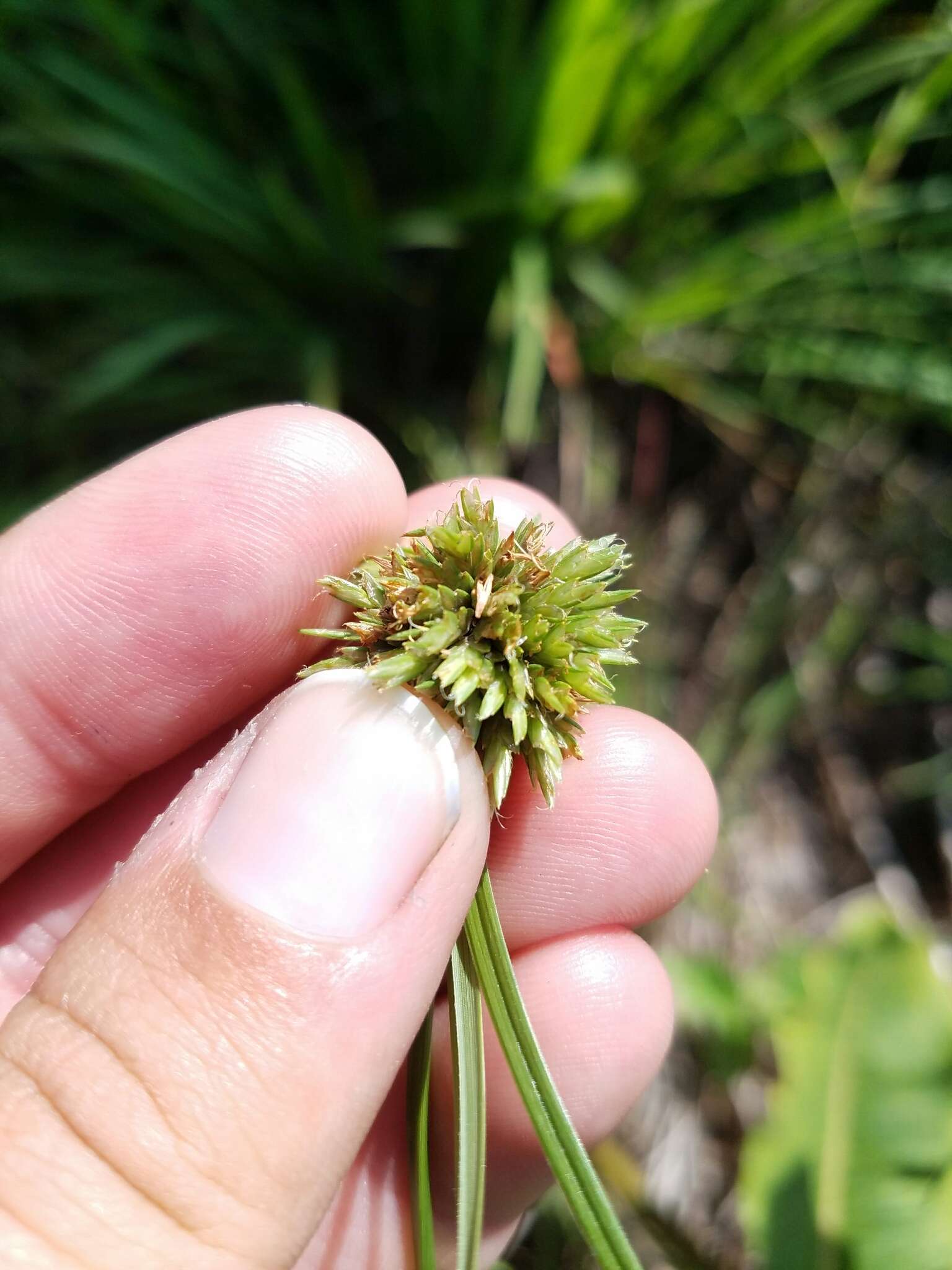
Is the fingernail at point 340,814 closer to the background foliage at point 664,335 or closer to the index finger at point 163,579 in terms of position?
the index finger at point 163,579

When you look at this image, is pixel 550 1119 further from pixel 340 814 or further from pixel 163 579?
pixel 163 579

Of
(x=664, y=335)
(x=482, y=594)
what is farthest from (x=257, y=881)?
(x=664, y=335)

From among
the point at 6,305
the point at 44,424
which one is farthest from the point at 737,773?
the point at 6,305

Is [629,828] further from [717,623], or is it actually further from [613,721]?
[717,623]

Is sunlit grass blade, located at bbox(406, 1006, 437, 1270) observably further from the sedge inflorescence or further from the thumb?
the sedge inflorescence

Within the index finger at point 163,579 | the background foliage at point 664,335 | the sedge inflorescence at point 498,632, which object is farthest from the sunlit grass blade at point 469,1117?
the background foliage at point 664,335

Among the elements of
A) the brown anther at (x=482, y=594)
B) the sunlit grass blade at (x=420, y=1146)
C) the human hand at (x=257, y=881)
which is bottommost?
the sunlit grass blade at (x=420, y=1146)
